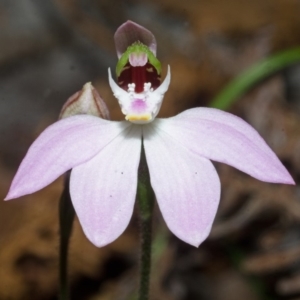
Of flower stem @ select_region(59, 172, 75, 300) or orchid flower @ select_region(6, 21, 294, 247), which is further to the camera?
flower stem @ select_region(59, 172, 75, 300)

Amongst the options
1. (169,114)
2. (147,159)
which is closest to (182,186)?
(147,159)

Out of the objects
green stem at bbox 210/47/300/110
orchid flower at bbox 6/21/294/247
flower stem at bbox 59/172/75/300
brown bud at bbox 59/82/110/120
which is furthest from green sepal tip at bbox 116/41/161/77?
green stem at bbox 210/47/300/110

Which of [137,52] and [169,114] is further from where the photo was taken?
[169,114]

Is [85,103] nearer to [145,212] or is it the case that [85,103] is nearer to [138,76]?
[138,76]

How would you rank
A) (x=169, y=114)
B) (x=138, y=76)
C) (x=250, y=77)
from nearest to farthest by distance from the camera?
(x=138, y=76)
(x=250, y=77)
(x=169, y=114)

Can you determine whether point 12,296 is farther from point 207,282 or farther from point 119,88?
point 119,88

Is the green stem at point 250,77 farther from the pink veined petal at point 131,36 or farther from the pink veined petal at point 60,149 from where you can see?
the pink veined petal at point 60,149

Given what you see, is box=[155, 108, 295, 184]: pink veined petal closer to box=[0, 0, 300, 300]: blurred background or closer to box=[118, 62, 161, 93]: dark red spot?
box=[118, 62, 161, 93]: dark red spot

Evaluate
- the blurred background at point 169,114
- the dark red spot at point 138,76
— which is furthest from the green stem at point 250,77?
the dark red spot at point 138,76
